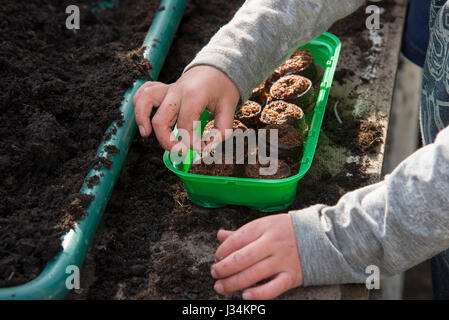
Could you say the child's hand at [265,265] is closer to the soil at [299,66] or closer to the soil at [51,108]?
the soil at [51,108]

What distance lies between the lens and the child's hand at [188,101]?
3.51ft

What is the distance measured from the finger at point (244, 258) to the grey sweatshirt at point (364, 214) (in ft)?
0.26

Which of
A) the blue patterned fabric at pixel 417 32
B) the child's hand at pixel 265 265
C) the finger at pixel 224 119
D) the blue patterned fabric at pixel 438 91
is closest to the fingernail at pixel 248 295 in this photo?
the child's hand at pixel 265 265

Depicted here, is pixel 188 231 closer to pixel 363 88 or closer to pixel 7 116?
pixel 7 116

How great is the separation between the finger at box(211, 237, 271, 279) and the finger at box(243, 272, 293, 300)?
49mm

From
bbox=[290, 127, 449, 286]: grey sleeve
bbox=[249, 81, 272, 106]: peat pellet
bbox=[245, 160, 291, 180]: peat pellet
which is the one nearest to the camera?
bbox=[290, 127, 449, 286]: grey sleeve

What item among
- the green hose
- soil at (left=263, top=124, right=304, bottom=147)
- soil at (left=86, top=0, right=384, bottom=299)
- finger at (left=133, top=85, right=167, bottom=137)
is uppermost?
finger at (left=133, top=85, right=167, bottom=137)

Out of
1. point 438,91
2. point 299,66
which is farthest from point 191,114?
point 438,91

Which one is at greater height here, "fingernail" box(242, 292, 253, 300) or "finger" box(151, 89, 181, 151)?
"finger" box(151, 89, 181, 151)

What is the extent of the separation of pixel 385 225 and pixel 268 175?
0.40 metres

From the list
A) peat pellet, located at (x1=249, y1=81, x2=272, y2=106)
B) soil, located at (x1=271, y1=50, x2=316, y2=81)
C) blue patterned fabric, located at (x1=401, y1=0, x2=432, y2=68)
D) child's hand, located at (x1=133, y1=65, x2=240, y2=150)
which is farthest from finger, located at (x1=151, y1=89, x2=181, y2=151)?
blue patterned fabric, located at (x1=401, y1=0, x2=432, y2=68)

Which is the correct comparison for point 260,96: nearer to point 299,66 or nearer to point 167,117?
point 299,66

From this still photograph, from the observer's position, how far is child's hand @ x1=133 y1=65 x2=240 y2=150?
1071 millimetres

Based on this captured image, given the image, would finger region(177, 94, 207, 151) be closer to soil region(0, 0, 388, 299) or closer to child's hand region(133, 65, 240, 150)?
child's hand region(133, 65, 240, 150)
